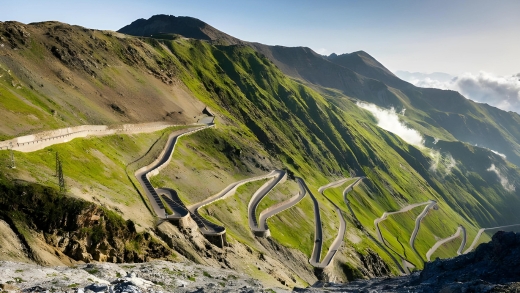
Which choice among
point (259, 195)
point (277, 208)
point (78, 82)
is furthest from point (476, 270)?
point (78, 82)

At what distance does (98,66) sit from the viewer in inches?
4665

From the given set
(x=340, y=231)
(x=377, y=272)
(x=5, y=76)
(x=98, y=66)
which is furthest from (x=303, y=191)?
(x=5, y=76)

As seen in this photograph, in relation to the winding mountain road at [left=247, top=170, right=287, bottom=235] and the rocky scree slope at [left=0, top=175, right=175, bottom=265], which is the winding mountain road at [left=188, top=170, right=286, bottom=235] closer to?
the winding mountain road at [left=247, top=170, right=287, bottom=235]

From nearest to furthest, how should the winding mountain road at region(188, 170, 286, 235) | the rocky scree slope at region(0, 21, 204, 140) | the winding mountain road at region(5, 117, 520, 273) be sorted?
the winding mountain road at region(5, 117, 520, 273), the winding mountain road at region(188, 170, 286, 235), the rocky scree slope at region(0, 21, 204, 140)

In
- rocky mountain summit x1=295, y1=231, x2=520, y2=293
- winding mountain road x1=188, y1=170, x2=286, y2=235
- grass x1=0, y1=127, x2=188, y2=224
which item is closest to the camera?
rocky mountain summit x1=295, y1=231, x2=520, y2=293

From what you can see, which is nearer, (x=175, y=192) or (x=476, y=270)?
(x=476, y=270)

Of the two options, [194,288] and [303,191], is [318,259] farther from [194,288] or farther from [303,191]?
[194,288]

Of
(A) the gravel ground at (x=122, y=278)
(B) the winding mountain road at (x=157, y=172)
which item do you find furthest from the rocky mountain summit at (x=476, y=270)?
(B) the winding mountain road at (x=157, y=172)

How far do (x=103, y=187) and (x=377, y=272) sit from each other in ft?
295

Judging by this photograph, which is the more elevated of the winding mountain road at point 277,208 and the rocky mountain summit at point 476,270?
the rocky mountain summit at point 476,270

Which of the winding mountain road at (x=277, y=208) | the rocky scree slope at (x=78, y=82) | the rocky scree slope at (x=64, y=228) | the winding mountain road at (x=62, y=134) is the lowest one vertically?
the winding mountain road at (x=277, y=208)

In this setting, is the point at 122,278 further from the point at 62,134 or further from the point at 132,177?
the point at 62,134

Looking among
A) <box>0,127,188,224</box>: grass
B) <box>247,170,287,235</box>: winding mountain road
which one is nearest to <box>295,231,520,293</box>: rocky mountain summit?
<box>0,127,188,224</box>: grass

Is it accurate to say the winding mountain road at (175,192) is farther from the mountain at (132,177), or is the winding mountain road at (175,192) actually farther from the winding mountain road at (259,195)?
Answer: the mountain at (132,177)
